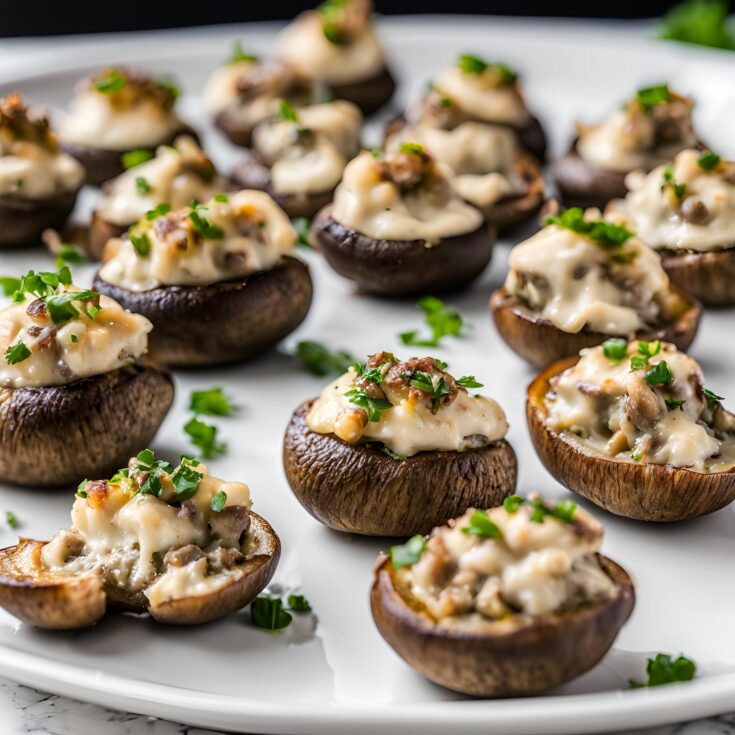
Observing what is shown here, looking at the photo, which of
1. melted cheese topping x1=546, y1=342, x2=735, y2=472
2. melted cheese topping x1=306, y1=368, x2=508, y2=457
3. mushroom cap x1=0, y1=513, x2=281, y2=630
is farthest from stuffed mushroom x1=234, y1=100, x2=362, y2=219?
mushroom cap x1=0, y1=513, x2=281, y2=630

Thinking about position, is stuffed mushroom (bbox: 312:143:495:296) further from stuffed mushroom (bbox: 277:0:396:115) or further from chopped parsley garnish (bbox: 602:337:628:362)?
stuffed mushroom (bbox: 277:0:396:115)

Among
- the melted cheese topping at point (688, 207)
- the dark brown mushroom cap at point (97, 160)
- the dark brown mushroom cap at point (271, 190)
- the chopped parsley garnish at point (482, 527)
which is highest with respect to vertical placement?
the chopped parsley garnish at point (482, 527)

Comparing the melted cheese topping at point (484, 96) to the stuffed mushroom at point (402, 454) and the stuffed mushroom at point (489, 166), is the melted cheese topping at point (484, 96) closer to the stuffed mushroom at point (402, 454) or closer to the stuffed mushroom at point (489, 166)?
the stuffed mushroom at point (489, 166)

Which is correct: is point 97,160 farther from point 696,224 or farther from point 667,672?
point 667,672

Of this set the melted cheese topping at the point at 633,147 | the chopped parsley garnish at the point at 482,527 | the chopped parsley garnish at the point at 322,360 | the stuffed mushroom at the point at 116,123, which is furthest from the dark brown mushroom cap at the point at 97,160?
the chopped parsley garnish at the point at 482,527

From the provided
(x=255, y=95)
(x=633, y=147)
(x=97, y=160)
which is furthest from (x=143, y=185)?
(x=633, y=147)

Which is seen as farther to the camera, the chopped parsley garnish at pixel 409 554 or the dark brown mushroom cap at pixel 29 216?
the dark brown mushroom cap at pixel 29 216

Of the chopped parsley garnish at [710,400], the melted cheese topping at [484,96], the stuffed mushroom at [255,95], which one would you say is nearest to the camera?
the chopped parsley garnish at [710,400]

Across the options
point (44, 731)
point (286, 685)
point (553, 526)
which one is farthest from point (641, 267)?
point (44, 731)
